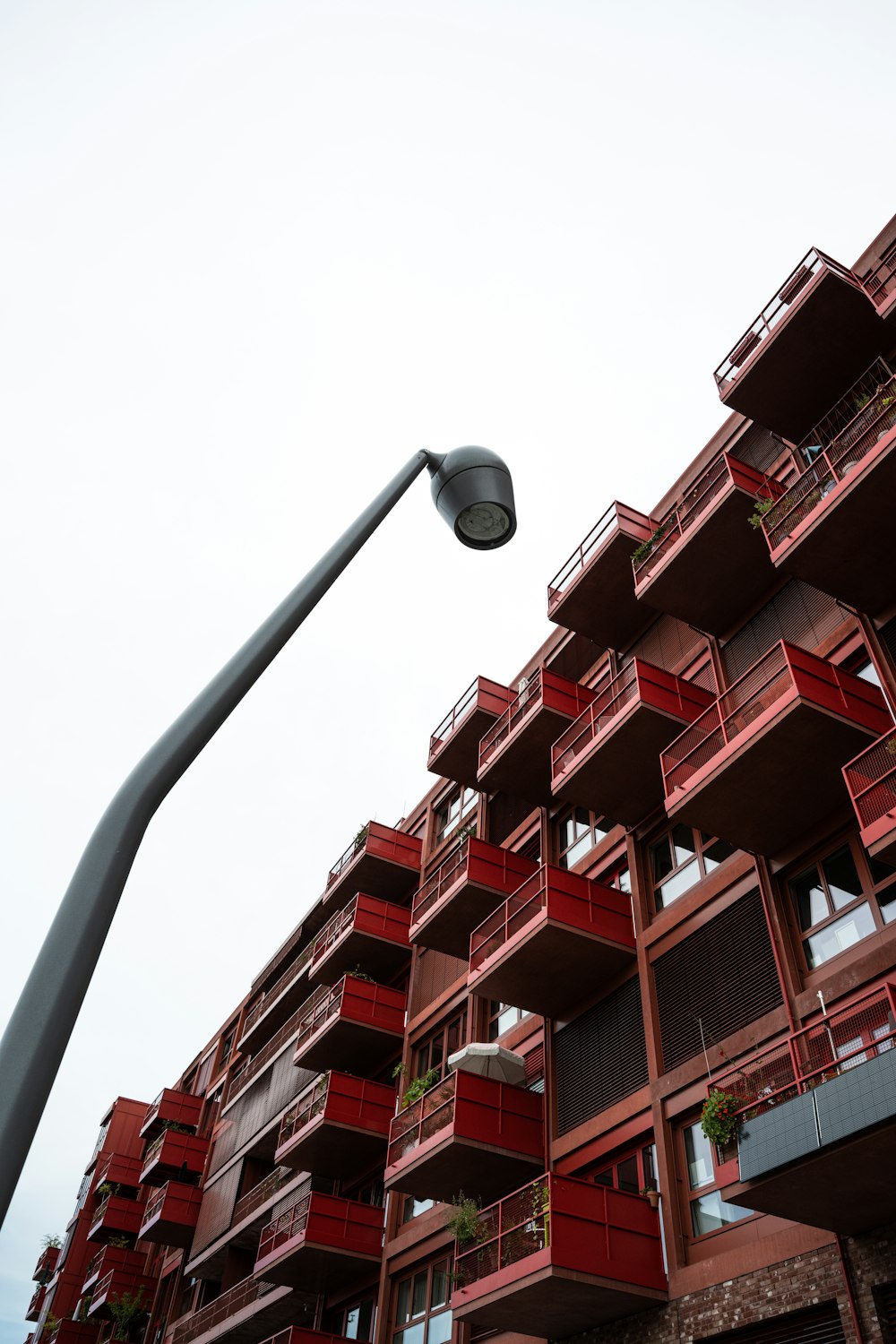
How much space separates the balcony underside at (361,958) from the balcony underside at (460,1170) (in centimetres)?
935

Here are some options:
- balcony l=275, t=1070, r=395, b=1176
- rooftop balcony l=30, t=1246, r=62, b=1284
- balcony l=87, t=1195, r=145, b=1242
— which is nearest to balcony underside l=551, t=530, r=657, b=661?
balcony l=275, t=1070, r=395, b=1176

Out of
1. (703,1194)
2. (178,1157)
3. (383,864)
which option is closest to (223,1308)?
(178,1157)

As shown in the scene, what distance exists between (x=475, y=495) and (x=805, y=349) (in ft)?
50.0

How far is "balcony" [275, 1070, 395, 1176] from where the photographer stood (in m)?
27.8

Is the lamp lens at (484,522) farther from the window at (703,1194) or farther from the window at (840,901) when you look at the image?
the window at (703,1194)

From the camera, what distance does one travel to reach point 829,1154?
11430 millimetres

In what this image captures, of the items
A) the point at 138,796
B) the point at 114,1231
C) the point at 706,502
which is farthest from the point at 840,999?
the point at 114,1231

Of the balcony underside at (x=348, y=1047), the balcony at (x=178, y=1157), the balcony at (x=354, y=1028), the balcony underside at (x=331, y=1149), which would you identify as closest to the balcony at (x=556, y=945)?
the balcony underside at (x=331, y=1149)

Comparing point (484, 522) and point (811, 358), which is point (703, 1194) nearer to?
point (484, 522)

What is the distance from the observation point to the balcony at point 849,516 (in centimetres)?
1559

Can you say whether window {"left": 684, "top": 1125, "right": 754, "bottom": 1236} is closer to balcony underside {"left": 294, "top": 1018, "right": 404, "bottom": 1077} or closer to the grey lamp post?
the grey lamp post

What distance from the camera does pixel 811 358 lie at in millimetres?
19344

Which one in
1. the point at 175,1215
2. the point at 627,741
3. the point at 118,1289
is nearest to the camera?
the point at 627,741

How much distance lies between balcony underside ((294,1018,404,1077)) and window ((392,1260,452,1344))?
22.3 feet
